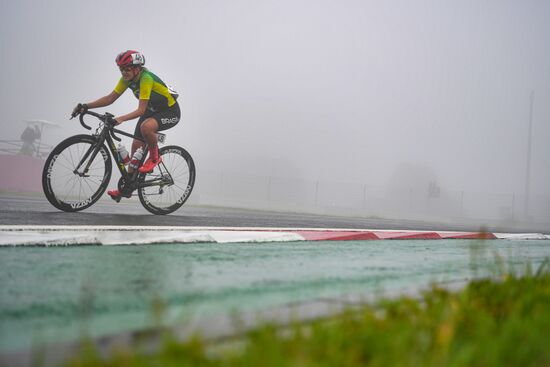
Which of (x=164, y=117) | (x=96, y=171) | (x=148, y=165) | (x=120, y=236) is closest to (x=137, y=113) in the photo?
(x=164, y=117)

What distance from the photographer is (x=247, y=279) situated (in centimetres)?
272

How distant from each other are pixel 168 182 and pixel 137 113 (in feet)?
4.14

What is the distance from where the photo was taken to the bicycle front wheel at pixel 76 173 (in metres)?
5.91

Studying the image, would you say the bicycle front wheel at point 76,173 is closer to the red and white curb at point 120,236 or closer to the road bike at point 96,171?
the road bike at point 96,171

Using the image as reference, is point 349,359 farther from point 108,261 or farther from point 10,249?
point 10,249

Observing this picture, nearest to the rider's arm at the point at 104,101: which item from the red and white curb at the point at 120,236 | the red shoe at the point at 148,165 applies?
the red shoe at the point at 148,165

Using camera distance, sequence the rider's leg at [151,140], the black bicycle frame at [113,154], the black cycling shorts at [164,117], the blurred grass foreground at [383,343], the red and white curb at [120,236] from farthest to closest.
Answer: the black cycling shorts at [164,117]
the rider's leg at [151,140]
the black bicycle frame at [113,154]
the red and white curb at [120,236]
the blurred grass foreground at [383,343]

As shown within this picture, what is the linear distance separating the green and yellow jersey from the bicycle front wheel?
2.77 ft

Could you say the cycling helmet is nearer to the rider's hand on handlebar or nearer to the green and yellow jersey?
the green and yellow jersey

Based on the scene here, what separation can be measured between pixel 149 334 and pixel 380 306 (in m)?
0.93

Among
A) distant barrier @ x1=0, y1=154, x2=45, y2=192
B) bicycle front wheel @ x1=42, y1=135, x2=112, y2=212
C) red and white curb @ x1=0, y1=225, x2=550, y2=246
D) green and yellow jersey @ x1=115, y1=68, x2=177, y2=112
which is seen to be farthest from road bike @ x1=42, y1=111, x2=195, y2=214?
distant barrier @ x1=0, y1=154, x2=45, y2=192

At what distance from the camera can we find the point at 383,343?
4.81ft

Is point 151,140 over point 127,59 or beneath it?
beneath

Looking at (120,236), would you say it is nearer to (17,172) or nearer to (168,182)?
(168,182)
